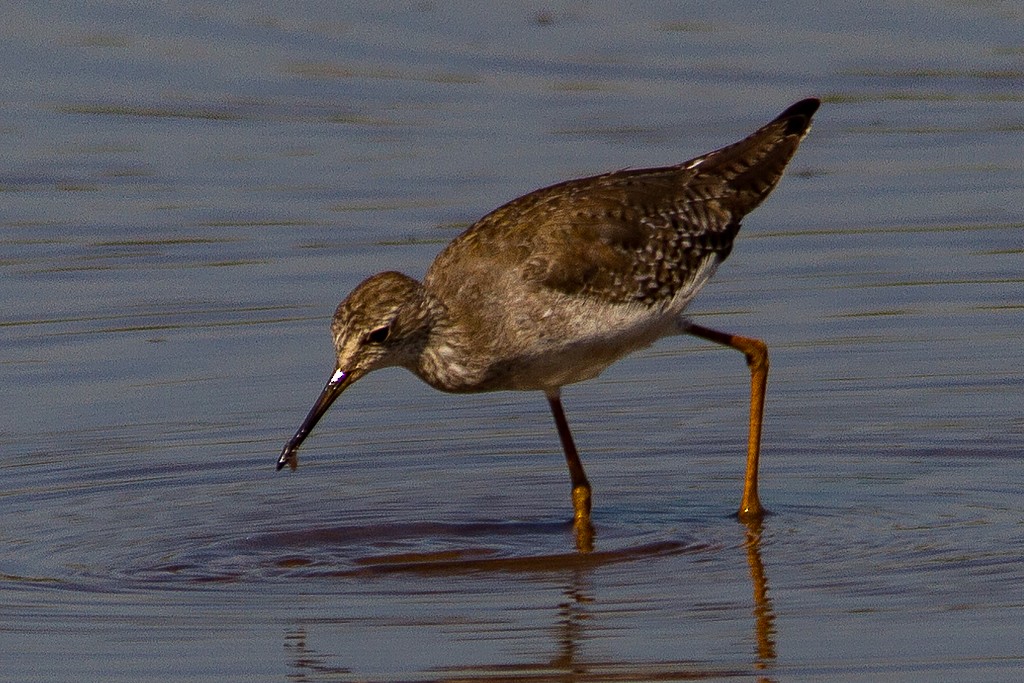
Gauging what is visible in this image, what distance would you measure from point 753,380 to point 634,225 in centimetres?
113

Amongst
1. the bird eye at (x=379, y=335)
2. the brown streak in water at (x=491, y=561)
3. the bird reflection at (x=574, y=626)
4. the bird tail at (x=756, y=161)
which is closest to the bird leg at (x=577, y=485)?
the brown streak in water at (x=491, y=561)

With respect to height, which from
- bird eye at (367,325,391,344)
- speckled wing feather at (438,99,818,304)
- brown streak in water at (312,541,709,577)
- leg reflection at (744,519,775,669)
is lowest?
brown streak in water at (312,541,709,577)

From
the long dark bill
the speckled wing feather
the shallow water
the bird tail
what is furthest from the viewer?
the bird tail

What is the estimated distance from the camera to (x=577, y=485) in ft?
35.5

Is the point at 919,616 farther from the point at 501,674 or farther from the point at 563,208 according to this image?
the point at 563,208

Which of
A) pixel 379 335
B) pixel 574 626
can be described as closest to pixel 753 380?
pixel 379 335

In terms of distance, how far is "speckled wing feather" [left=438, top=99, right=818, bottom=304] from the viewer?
10656 mm

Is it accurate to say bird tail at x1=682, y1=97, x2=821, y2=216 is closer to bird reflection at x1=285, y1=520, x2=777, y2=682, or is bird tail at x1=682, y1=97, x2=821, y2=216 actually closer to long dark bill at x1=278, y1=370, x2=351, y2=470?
bird reflection at x1=285, y1=520, x2=777, y2=682

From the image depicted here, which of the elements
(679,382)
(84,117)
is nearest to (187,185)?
(84,117)

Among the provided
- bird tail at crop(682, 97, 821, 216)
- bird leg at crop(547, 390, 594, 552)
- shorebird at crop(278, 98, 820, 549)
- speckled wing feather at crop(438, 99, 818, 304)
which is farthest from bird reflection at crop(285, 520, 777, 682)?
bird tail at crop(682, 97, 821, 216)

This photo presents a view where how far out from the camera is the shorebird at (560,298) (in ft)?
32.7

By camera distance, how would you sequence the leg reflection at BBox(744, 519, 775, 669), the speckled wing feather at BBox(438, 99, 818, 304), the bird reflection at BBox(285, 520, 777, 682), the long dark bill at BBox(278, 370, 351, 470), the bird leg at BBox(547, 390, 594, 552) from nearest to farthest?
the bird reflection at BBox(285, 520, 777, 682)
the leg reflection at BBox(744, 519, 775, 669)
the long dark bill at BBox(278, 370, 351, 470)
the bird leg at BBox(547, 390, 594, 552)
the speckled wing feather at BBox(438, 99, 818, 304)

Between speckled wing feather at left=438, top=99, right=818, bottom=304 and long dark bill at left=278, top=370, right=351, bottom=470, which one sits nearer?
long dark bill at left=278, top=370, right=351, bottom=470

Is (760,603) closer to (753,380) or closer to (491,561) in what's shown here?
(491,561)
